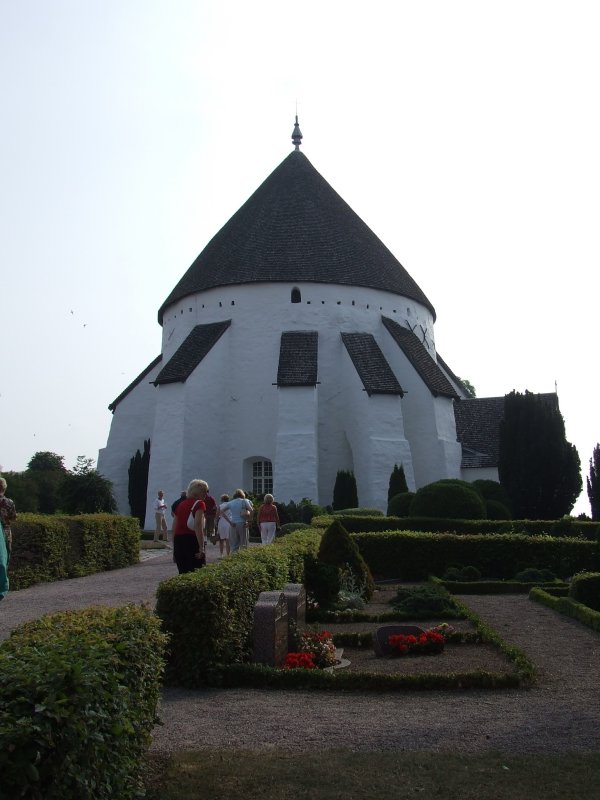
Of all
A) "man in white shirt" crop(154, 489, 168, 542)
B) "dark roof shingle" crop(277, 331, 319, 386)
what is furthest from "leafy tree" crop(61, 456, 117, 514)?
"dark roof shingle" crop(277, 331, 319, 386)

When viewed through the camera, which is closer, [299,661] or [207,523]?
[299,661]

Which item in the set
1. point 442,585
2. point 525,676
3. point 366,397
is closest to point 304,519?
point 366,397

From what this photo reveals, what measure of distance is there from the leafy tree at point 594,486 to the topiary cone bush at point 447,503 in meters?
6.89

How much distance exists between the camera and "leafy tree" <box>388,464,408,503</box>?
28.5m

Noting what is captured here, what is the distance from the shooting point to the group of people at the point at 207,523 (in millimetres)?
10062

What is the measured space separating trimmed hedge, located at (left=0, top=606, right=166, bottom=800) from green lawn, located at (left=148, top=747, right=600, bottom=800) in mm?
481

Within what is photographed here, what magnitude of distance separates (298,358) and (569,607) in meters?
19.9

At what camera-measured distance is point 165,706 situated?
7023 mm

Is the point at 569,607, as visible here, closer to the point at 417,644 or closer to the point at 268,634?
the point at 417,644

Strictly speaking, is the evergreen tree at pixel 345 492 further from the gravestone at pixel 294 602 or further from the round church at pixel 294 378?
the gravestone at pixel 294 602

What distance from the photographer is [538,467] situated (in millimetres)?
31125

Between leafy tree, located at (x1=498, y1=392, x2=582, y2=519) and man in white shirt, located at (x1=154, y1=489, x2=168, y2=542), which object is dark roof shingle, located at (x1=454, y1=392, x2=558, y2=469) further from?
man in white shirt, located at (x1=154, y1=489, x2=168, y2=542)

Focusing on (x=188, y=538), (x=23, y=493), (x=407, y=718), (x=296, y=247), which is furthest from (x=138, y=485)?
(x=407, y=718)

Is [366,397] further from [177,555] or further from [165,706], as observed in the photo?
[165,706]
